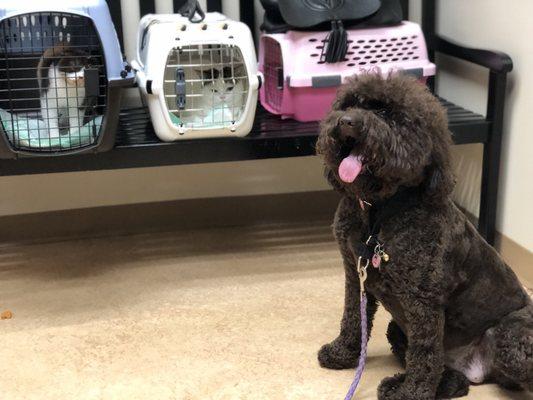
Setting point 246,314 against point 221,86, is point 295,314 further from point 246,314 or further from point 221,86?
point 221,86

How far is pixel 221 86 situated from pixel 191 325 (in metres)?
0.62

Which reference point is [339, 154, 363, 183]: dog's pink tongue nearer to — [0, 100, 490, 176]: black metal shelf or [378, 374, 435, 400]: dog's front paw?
[378, 374, 435, 400]: dog's front paw

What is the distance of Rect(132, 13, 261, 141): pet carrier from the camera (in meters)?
1.74

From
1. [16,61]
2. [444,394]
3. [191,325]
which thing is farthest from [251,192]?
[444,394]

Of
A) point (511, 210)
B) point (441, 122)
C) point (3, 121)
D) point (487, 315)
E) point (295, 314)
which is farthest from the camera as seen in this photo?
point (511, 210)

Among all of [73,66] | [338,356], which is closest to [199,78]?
[73,66]

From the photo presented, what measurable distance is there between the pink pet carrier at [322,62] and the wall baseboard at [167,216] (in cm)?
48

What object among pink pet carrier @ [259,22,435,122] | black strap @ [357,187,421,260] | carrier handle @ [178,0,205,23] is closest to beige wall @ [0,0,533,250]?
pink pet carrier @ [259,22,435,122]

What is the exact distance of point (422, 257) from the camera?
1344 mm

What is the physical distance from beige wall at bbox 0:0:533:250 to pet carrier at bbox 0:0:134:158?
0.54m

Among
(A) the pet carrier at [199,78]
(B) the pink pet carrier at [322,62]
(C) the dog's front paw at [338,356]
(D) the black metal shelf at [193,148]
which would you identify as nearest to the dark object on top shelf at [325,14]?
(B) the pink pet carrier at [322,62]

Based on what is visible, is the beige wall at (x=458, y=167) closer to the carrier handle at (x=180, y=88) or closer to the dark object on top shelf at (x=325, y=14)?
the dark object on top shelf at (x=325, y=14)

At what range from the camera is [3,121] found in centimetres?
167

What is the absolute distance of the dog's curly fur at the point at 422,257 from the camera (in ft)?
4.09
